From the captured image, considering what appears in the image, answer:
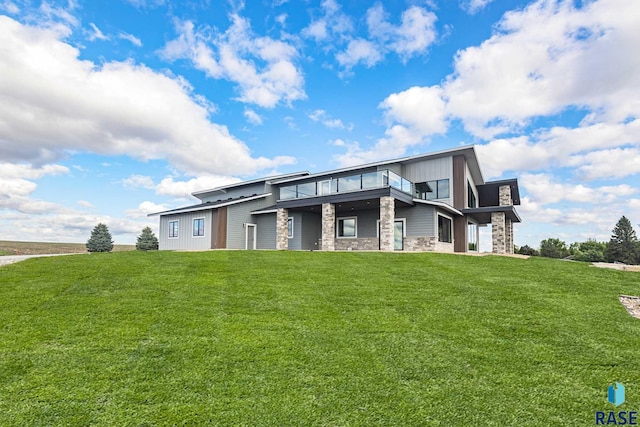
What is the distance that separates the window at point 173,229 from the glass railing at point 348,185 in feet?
27.8

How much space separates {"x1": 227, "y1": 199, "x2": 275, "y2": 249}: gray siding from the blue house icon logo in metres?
19.6

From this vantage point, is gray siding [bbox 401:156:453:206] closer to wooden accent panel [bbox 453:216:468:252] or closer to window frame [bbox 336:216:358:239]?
wooden accent panel [bbox 453:216:468:252]

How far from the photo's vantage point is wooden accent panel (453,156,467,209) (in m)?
19.4

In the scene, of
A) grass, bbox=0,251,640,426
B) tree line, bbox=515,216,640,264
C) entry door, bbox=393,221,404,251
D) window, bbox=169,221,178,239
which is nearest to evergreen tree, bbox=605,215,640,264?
tree line, bbox=515,216,640,264

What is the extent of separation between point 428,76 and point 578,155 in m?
11.4

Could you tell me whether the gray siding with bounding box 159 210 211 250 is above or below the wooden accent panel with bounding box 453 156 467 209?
below

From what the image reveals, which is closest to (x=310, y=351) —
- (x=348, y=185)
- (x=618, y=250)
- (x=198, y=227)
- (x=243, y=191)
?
(x=348, y=185)

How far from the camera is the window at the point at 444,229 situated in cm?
1867

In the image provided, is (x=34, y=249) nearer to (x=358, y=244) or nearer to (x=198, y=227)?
(x=198, y=227)

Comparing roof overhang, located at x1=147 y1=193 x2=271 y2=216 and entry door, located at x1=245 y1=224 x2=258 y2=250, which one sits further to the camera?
entry door, located at x1=245 y1=224 x2=258 y2=250

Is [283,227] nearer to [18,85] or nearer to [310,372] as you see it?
[18,85]

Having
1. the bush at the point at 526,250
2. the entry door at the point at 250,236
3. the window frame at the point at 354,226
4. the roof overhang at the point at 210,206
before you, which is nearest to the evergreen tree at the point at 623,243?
the bush at the point at 526,250

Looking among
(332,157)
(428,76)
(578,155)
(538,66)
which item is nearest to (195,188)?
(332,157)

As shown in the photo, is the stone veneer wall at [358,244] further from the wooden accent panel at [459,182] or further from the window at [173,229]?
the window at [173,229]
